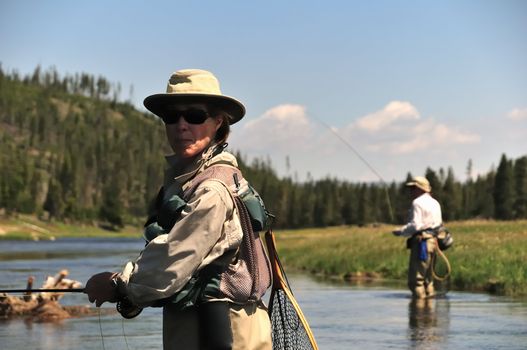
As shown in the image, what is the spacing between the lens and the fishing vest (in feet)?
12.8

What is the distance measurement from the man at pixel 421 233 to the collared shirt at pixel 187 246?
12.6m

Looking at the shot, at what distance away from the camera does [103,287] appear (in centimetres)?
396

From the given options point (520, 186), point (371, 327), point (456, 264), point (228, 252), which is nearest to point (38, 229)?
point (520, 186)

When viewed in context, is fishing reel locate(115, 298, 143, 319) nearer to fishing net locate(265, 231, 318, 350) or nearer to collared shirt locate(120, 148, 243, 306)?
collared shirt locate(120, 148, 243, 306)

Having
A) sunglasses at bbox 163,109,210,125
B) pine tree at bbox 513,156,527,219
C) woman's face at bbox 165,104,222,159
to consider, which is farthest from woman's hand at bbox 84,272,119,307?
pine tree at bbox 513,156,527,219

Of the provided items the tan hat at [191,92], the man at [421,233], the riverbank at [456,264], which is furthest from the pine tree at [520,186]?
the tan hat at [191,92]

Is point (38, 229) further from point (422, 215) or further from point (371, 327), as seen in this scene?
point (371, 327)

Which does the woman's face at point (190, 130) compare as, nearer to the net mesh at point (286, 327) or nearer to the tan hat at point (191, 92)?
the tan hat at point (191, 92)

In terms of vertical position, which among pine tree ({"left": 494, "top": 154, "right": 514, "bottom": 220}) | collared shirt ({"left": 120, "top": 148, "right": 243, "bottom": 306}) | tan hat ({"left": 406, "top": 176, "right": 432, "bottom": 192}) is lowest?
collared shirt ({"left": 120, "top": 148, "right": 243, "bottom": 306})

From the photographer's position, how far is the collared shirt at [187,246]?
3799mm

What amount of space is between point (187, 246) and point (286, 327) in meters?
1.02

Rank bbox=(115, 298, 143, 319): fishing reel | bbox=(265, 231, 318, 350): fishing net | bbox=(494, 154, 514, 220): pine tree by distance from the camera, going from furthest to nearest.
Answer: bbox=(494, 154, 514, 220): pine tree → bbox=(265, 231, 318, 350): fishing net → bbox=(115, 298, 143, 319): fishing reel

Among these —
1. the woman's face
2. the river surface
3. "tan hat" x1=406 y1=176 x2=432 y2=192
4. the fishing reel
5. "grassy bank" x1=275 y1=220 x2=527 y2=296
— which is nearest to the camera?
the fishing reel

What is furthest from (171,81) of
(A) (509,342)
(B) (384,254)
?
(B) (384,254)
